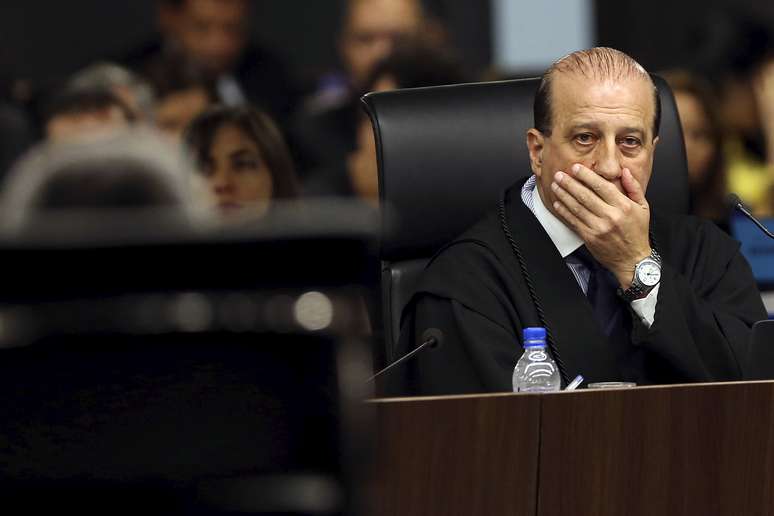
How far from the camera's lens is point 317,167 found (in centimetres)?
437

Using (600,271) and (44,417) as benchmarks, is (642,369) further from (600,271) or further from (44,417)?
(44,417)

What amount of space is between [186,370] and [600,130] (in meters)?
1.63

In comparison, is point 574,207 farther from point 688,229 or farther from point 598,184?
point 688,229

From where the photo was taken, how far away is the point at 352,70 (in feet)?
15.4

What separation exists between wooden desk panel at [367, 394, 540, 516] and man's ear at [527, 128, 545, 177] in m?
0.94

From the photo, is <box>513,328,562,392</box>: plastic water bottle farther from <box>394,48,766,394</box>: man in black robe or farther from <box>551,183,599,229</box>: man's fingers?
<box>551,183,599,229</box>: man's fingers

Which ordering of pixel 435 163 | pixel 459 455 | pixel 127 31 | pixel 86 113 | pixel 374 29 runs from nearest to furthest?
pixel 459 455
pixel 435 163
pixel 86 113
pixel 374 29
pixel 127 31

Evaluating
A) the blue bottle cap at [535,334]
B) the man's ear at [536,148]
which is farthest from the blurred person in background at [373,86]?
the blue bottle cap at [535,334]

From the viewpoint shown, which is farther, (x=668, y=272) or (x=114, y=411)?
(x=668, y=272)

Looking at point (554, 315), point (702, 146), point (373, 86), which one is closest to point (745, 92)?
point (702, 146)

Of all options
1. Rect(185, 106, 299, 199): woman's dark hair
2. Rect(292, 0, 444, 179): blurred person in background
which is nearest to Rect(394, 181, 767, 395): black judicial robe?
Rect(185, 106, 299, 199): woman's dark hair

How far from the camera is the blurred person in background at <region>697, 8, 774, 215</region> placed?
175 inches

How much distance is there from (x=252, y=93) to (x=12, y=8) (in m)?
1.13

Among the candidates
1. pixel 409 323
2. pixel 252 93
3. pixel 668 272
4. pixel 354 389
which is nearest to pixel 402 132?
pixel 409 323
